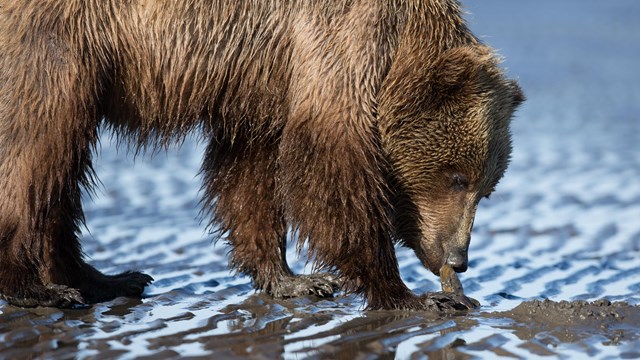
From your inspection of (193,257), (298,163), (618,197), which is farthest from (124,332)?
(618,197)

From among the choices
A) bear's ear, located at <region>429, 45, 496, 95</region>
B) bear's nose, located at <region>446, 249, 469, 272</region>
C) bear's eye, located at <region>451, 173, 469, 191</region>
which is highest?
bear's ear, located at <region>429, 45, 496, 95</region>

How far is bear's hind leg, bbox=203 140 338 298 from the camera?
7910 millimetres

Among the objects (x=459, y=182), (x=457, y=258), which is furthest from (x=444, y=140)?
(x=457, y=258)

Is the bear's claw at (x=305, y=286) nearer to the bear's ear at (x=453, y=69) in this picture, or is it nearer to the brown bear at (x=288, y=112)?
the brown bear at (x=288, y=112)

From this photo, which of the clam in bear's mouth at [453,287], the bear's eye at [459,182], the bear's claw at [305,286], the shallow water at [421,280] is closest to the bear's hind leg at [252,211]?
the bear's claw at [305,286]

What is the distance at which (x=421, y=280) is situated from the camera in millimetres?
8312

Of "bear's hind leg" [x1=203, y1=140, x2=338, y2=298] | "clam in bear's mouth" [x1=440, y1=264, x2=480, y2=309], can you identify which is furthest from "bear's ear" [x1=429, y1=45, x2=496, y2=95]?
"bear's hind leg" [x1=203, y1=140, x2=338, y2=298]

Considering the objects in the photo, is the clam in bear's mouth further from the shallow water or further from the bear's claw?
the bear's claw

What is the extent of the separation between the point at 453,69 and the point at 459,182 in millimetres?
731

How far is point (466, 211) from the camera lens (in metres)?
7.42

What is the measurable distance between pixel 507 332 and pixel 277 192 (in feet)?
6.23

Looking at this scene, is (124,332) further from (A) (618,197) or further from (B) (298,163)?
(A) (618,197)

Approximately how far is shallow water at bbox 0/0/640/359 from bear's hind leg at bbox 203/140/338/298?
0.21 m

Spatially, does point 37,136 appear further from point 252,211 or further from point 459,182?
point 459,182
